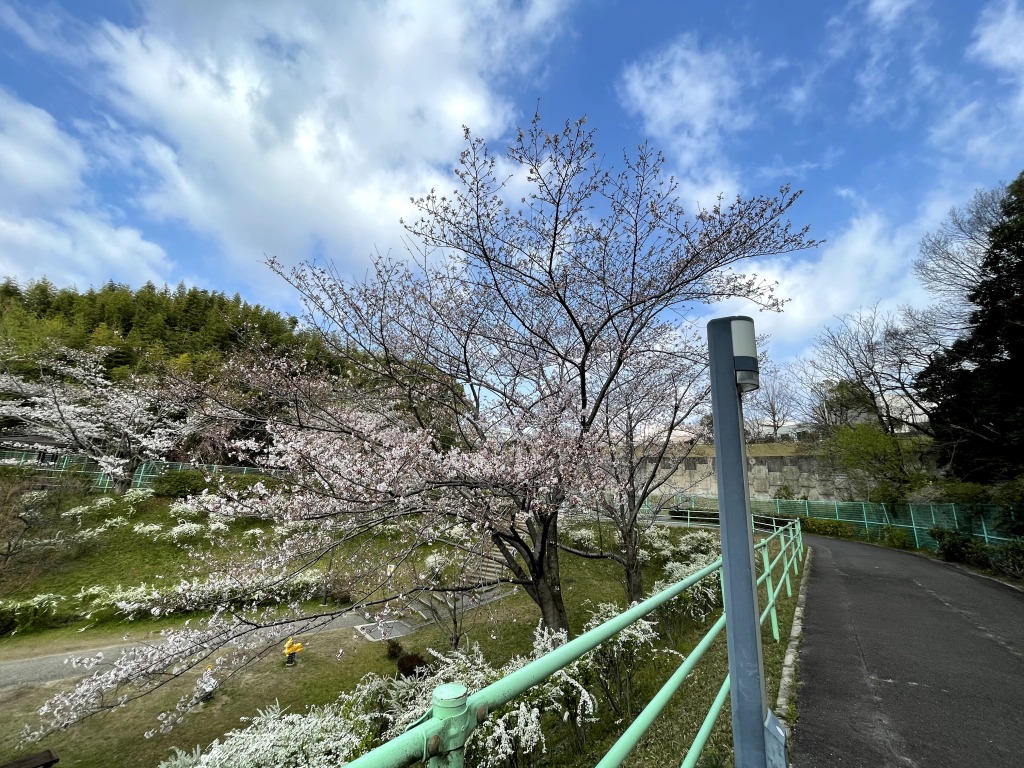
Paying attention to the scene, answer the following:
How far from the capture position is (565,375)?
26.7 ft

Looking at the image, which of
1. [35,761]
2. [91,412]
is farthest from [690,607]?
[91,412]

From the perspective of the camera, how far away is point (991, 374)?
49.3 ft

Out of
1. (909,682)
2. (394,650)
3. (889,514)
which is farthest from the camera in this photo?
(889,514)

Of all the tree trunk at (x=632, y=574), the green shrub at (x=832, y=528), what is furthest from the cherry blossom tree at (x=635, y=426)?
the green shrub at (x=832, y=528)

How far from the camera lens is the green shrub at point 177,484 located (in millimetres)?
22484

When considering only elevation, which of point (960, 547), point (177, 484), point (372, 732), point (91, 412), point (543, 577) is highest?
point (91, 412)

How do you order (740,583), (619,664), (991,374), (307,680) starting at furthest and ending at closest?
1. (991,374)
2. (307,680)
3. (619,664)
4. (740,583)

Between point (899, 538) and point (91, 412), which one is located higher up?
point (91, 412)

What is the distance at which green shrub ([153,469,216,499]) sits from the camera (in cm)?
2248

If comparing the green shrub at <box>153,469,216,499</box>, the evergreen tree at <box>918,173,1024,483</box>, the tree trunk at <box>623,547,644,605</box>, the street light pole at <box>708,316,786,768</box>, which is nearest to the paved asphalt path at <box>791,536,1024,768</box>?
the street light pole at <box>708,316,786,768</box>

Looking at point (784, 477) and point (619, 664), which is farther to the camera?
point (784, 477)

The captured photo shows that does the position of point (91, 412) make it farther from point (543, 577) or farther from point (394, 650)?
point (543, 577)

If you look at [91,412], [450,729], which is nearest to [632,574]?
[450,729]

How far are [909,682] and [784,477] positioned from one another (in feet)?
89.0
